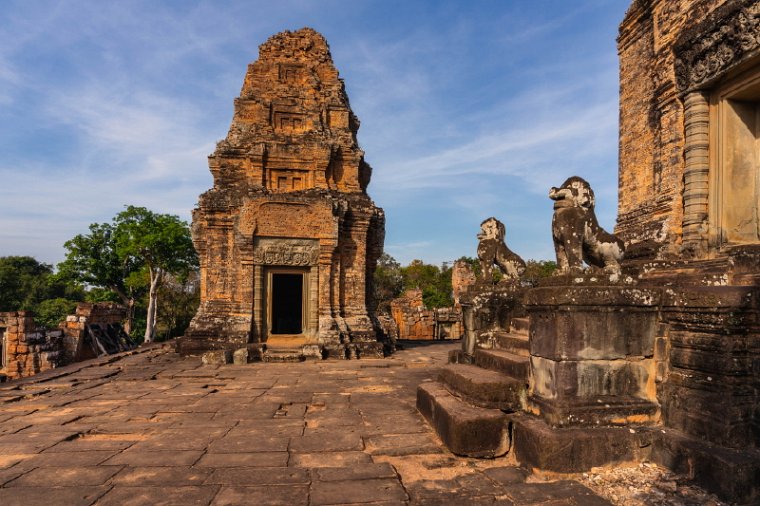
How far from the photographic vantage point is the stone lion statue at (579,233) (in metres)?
4.20

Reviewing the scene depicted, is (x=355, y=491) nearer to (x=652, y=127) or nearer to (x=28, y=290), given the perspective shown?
(x=652, y=127)

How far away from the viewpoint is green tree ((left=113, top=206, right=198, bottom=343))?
73.6 feet

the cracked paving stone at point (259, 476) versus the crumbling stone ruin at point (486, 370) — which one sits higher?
the crumbling stone ruin at point (486, 370)

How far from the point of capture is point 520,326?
632 centimetres

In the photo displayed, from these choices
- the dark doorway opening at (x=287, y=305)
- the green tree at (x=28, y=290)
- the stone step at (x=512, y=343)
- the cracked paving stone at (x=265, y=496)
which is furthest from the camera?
the green tree at (x=28, y=290)

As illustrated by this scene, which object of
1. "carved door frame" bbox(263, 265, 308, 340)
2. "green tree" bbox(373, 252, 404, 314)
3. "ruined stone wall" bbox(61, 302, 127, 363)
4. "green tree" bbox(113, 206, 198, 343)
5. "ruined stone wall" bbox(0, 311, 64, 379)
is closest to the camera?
"carved door frame" bbox(263, 265, 308, 340)

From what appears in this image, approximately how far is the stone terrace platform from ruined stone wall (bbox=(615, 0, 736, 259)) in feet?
11.7

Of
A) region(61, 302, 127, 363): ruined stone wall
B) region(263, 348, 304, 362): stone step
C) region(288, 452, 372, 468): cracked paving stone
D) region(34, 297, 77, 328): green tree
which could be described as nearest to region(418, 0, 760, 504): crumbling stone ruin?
region(288, 452, 372, 468): cracked paving stone

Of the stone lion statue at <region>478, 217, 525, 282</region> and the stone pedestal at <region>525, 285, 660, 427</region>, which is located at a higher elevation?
the stone lion statue at <region>478, 217, 525, 282</region>

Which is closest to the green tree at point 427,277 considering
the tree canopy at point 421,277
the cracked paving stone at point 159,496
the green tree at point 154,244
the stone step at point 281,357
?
the tree canopy at point 421,277

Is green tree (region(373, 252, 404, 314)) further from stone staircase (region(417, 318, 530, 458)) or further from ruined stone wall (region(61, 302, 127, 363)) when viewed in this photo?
stone staircase (region(417, 318, 530, 458))

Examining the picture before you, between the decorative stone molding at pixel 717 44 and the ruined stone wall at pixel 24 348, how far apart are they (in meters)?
15.9

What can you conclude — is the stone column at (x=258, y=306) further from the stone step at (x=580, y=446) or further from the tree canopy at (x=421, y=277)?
the tree canopy at (x=421, y=277)

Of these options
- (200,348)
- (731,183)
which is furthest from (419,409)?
(200,348)
